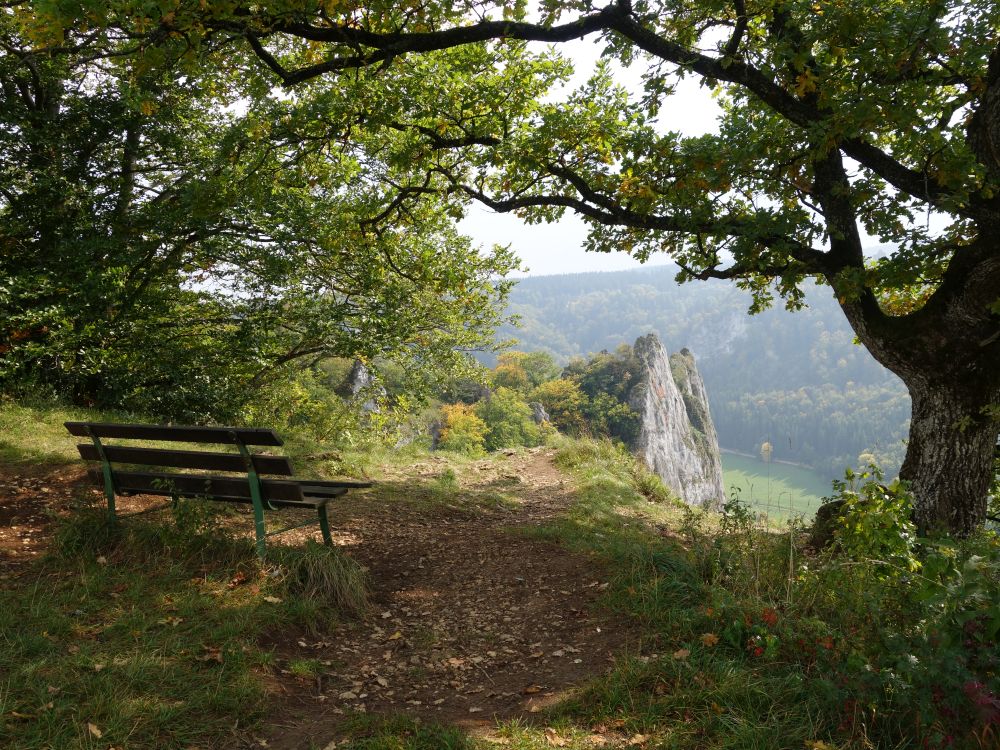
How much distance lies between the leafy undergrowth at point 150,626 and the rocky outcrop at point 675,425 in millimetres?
36183

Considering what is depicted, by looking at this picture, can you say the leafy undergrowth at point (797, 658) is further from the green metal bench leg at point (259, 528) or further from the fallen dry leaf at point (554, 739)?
the green metal bench leg at point (259, 528)

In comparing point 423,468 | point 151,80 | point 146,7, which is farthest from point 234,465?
point 151,80

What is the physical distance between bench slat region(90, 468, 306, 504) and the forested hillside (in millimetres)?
62995

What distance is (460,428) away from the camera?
38.7 m

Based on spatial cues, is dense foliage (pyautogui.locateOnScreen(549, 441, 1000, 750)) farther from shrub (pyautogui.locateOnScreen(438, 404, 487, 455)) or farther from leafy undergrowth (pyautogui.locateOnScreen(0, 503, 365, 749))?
shrub (pyautogui.locateOnScreen(438, 404, 487, 455))

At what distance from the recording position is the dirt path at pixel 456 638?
3207 mm

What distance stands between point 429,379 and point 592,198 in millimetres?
5338

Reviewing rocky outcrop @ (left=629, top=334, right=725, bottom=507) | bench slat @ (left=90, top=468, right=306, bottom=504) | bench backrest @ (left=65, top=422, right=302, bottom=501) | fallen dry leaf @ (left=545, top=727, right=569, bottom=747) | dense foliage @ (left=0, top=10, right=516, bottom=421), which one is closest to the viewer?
fallen dry leaf @ (left=545, top=727, right=569, bottom=747)

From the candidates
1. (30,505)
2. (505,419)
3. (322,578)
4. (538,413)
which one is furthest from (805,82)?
(538,413)

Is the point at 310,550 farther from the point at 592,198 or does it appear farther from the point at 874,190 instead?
the point at 874,190

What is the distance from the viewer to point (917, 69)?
5.62 meters

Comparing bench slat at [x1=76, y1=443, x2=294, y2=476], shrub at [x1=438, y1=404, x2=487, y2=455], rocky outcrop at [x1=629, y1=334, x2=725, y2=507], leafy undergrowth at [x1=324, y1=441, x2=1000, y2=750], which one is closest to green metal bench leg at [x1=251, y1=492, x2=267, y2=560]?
bench slat at [x1=76, y1=443, x2=294, y2=476]

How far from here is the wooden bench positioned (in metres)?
4.35

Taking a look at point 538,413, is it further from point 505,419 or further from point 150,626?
point 150,626
